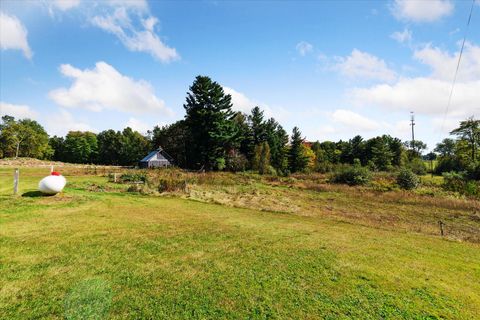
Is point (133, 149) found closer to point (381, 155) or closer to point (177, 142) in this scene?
point (177, 142)

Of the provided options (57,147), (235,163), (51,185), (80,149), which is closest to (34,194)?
(51,185)

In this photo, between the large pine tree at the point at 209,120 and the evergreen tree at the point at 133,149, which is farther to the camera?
the evergreen tree at the point at 133,149

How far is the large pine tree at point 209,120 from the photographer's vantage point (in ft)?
158

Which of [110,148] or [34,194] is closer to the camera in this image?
[34,194]

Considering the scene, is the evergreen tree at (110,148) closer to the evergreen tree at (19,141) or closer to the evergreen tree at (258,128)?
the evergreen tree at (19,141)

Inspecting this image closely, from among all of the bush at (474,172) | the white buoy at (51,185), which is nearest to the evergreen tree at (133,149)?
the white buoy at (51,185)

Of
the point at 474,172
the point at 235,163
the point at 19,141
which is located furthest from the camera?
the point at 19,141

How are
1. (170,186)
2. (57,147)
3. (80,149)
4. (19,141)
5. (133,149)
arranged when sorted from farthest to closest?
1. (57,147)
2. (80,149)
3. (133,149)
4. (19,141)
5. (170,186)

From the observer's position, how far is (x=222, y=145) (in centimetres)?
5016

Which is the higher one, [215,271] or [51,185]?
[51,185]

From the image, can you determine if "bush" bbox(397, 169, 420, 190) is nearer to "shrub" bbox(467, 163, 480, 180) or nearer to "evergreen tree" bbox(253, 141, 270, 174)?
"shrub" bbox(467, 163, 480, 180)

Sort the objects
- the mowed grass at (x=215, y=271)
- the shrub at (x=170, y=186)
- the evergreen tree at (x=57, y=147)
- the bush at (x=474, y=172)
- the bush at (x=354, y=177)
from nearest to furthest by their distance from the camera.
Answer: the mowed grass at (x=215, y=271), the shrub at (x=170, y=186), the bush at (x=354, y=177), the bush at (x=474, y=172), the evergreen tree at (x=57, y=147)

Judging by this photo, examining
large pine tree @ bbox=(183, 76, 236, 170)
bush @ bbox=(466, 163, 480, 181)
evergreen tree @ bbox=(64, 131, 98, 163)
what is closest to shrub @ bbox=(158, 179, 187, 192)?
large pine tree @ bbox=(183, 76, 236, 170)

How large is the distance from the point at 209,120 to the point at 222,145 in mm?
5552
